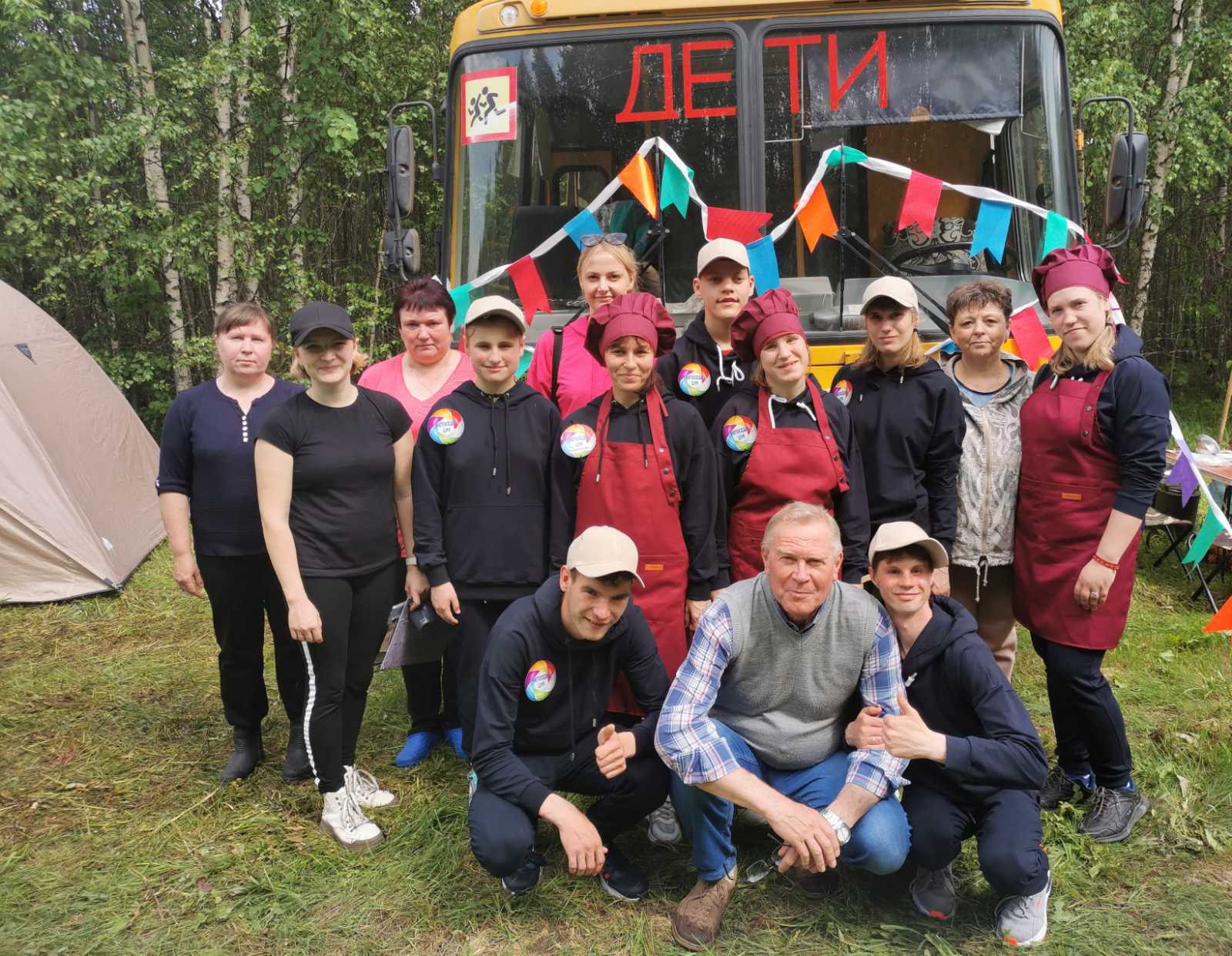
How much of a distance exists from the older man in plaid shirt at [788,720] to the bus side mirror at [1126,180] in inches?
104

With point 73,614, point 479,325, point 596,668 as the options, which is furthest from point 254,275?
point 596,668

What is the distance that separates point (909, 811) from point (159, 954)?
206 centimetres

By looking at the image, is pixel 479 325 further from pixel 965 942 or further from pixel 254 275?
pixel 254 275

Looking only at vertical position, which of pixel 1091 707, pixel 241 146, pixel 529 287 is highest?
pixel 241 146

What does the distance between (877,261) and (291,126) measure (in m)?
8.08

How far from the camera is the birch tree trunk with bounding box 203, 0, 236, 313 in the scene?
29.7 feet

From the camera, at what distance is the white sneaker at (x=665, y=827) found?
9.78 feet

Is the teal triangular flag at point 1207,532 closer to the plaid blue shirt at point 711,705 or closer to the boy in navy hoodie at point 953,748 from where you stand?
the boy in navy hoodie at point 953,748

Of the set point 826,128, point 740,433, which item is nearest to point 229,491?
point 740,433

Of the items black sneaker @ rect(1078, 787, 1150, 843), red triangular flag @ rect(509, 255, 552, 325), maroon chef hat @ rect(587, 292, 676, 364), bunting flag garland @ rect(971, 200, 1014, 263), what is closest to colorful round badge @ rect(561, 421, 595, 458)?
maroon chef hat @ rect(587, 292, 676, 364)

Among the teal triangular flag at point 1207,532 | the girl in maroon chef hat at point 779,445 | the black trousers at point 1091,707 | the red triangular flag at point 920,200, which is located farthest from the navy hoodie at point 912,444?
the teal triangular flag at point 1207,532

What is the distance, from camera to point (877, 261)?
3852 millimetres

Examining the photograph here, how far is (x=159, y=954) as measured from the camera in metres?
2.57

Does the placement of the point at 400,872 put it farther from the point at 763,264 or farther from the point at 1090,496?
the point at 763,264
